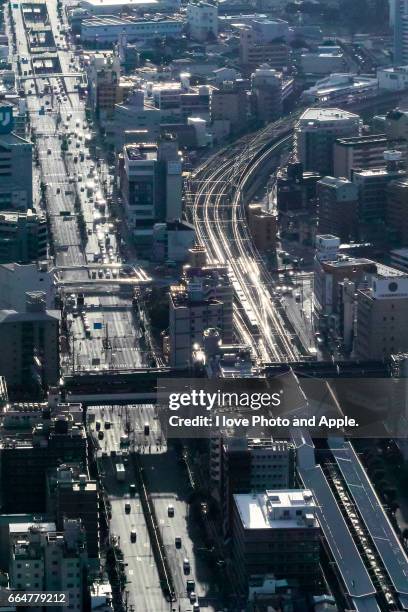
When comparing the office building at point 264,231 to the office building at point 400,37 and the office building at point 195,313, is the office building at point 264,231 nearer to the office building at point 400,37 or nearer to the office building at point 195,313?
the office building at point 195,313

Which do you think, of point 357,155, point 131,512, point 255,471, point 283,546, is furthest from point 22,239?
point 283,546

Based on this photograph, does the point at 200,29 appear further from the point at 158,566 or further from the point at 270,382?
the point at 158,566

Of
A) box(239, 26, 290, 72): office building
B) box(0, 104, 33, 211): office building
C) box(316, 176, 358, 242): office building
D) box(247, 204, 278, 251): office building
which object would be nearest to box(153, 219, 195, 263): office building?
box(247, 204, 278, 251): office building

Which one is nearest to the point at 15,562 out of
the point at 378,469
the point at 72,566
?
the point at 72,566

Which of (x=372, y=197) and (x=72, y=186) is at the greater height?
(x=372, y=197)

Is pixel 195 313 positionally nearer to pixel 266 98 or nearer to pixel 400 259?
pixel 400 259

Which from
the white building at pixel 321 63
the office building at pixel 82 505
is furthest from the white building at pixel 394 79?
the office building at pixel 82 505

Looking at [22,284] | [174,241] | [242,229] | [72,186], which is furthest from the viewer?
[72,186]

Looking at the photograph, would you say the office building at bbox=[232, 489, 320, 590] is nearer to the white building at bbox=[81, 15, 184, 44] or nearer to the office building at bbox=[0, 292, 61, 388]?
the office building at bbox=[0, 292, 61, 388]
